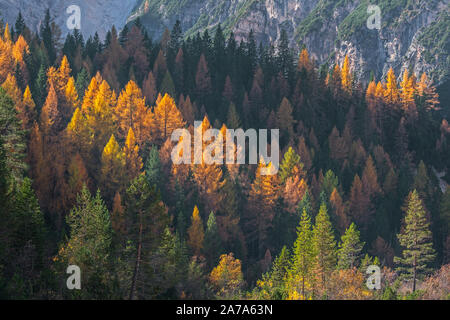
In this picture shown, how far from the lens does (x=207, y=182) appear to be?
68.9 metres

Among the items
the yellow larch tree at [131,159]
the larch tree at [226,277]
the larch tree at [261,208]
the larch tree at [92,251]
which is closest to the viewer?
the larch tree at [92,251]

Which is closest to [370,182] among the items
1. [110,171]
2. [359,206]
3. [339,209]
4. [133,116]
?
[359,206]

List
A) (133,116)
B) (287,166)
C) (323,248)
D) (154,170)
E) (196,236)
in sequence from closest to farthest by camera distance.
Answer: (323,248), (196,236), (154,170), (287,166), (133,116)

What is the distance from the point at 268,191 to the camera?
234 feet

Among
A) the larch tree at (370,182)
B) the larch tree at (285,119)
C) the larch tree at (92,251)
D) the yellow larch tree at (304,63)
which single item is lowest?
the larch tree at (92,251)

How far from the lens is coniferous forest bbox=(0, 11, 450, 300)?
114ft

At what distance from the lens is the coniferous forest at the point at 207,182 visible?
34.8m

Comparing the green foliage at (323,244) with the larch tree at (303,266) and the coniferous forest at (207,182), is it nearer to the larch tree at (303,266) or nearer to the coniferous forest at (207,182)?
the coniferous forest at (207,182)

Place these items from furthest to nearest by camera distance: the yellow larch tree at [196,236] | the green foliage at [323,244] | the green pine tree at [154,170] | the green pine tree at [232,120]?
1. the green pine tree at [232,120]
2. the green pine tree at [154,170]
3. the yellow larch tree at [196,236]
4. the green foliage at [323,244]

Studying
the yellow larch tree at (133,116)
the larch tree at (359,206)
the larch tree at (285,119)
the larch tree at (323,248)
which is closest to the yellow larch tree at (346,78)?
the larch tree at (285,119)

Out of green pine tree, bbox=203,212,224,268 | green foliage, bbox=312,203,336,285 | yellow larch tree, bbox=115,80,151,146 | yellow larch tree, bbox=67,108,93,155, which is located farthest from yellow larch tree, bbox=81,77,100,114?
green foliage, bbox=312,203,336,285

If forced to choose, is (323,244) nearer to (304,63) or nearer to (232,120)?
(232,120)

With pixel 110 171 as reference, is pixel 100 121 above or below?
above

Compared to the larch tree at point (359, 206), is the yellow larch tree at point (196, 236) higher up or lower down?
lower down
